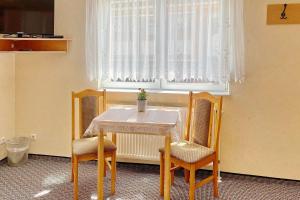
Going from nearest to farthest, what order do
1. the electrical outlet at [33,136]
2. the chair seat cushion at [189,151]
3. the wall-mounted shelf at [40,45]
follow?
the chair seat cushion at [189,151] → the wall-mounted shelf at [40,45] → the electrical outlet at [33,136]

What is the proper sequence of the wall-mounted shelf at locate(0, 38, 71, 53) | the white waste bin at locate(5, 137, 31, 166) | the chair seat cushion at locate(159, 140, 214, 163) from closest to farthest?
the chair seat cushion at locate(159, 140, 214, 163) → the wall-mounted shelf at locate(0, 38, 71, 53) → the white waste bin at locate(5, 137, 31, 166)

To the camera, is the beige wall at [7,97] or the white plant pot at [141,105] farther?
the beige wall at [7,97]

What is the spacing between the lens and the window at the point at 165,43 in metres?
3.38

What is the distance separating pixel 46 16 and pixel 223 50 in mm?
1843

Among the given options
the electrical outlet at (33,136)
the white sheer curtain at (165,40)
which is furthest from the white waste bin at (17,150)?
the white sheer curtain at (165,40)

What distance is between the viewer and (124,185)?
11.0 ft

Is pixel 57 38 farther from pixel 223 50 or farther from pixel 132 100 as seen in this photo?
pixel 223 50

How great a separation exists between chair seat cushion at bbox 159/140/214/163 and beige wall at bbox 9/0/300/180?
595mm

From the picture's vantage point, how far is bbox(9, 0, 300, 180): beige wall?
3346 millimetres

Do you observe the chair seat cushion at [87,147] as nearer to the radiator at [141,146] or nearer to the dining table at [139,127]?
the dining table at [139,127]

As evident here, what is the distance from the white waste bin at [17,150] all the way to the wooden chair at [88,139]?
2.87 feet

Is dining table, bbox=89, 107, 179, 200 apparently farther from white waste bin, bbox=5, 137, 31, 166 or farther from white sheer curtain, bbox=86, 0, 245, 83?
white waste bin, bbox=5, 137, 31, 166

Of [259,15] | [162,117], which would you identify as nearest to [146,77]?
[162,117]


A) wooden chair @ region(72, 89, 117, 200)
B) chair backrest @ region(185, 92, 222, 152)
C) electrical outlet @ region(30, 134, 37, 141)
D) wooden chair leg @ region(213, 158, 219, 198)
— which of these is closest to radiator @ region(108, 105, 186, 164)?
wooden chair @ region(72, 89, 117, 200)
